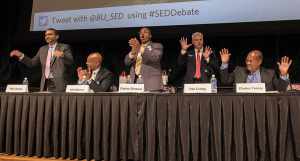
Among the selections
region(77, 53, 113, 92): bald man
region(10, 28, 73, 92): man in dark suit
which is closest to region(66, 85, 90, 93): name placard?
region(77, 53, 113, 92): bald man

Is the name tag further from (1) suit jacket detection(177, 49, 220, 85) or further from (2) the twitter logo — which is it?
(2) the twitter logo

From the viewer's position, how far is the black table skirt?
4.62ft

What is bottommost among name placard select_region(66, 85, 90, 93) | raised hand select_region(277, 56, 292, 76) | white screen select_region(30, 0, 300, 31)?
name placard select_region(66, 85, 90, 93)

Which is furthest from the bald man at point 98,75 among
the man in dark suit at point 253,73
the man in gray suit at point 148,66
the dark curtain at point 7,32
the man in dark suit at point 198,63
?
the dark curtain at point 7,32

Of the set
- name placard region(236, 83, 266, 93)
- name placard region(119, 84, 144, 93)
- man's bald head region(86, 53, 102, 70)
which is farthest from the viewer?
man's bald head region(86, 53, 102, 70)

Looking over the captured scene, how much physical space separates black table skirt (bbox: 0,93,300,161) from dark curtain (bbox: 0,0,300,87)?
186 cm

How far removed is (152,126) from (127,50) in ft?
8.16

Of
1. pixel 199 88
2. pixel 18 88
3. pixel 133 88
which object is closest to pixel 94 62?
pixel 18 88

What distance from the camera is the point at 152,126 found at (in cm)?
153

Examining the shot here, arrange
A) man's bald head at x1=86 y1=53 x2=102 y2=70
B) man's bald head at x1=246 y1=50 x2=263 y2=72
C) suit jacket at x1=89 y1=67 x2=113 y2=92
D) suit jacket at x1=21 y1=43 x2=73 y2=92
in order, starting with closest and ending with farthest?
man's bald head at x1=246 y1=50 x2=263 y2=72, suit jacket at x1=89 y1=67 x2=113 y2=92, man's bald head at x1=86 y1=53 x2=102 y2=70, suit jacket at x1=21 y1=43 x2=73 y2=92

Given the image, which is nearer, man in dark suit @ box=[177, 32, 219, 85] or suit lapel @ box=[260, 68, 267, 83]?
suit lapel @ box=[260, 68, 267, 83]

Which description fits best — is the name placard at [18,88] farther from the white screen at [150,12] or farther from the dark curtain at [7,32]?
the dark curtain at [7,32]

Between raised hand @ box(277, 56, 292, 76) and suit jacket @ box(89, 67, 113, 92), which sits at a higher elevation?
raised hand @ box(277, 56, 292, 76)

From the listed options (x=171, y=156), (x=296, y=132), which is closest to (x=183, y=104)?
(x=171, y=156)
